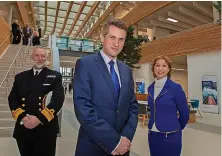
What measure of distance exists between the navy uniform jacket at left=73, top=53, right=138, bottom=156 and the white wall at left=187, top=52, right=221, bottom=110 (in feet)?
31.9

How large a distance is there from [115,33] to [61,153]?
2.97 metres

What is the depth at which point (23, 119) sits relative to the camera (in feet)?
6.81

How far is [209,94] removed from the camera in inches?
413

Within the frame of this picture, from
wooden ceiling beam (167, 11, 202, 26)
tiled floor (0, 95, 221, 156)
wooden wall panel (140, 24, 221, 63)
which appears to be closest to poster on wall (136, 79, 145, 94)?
wooden wall panel (140, 24, 221, 63)

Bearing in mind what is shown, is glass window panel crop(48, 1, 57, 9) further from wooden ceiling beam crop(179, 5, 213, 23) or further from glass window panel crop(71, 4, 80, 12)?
wooden ceiling beam crop(179, 5, 213, 23)

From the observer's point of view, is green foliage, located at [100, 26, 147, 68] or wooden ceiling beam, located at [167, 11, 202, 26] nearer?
green foliage, located at [100, 26, 147, 68]

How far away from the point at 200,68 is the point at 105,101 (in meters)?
10.7

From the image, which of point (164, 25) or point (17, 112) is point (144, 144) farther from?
point (164, 25)

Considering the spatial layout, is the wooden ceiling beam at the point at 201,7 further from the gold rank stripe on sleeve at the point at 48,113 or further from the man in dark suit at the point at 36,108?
the gold rank stripe on sleeve at the point at 48,113

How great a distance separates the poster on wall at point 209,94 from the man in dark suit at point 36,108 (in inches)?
372

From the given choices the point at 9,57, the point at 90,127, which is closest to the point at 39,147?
the point at 90,127

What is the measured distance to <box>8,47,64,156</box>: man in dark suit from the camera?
213 cm

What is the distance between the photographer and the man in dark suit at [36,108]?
213 centimetres

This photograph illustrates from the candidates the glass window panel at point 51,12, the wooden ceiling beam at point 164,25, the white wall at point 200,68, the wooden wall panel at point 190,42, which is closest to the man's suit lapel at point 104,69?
the wooden wall panel at point 190,42
